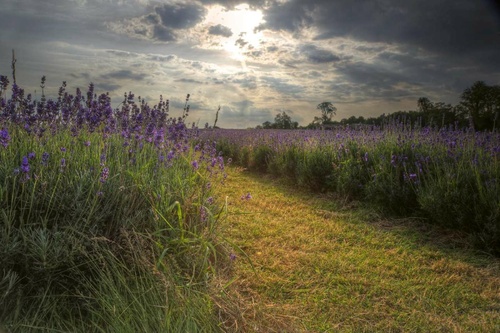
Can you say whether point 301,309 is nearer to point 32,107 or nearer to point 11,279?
point 11,279

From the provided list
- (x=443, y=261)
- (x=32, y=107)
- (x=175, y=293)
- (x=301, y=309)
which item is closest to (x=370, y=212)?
(x=443, y=261)

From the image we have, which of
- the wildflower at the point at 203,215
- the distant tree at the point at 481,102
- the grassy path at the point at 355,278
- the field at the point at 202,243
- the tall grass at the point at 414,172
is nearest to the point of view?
the field at the point at 202,243

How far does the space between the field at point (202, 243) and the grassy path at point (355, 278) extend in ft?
0.05

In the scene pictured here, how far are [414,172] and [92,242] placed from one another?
4223 millimetres

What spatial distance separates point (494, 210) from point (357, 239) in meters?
1.29

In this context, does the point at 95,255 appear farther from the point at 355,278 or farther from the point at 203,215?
the point at 355,278

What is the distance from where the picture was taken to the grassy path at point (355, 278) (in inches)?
94.9

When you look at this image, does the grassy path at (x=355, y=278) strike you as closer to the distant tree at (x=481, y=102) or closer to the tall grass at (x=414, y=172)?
the tall grass at (x=414, y=172)

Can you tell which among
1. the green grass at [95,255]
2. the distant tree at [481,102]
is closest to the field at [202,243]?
the green grass at [95,255]

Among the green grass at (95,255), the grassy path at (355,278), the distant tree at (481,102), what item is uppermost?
the distant tree at (481,102)

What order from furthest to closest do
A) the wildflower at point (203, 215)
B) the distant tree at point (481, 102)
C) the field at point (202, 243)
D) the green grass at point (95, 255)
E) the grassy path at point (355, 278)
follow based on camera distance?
the distant tree at point (481, 102) < the wildflower at point (203, 215) < the grassy path at point (355, 278) < the field at point (202, 243) < the green grass at point (95, 255)

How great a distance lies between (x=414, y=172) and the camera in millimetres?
5098

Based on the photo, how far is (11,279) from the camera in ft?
6.09

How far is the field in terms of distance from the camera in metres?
2.04
